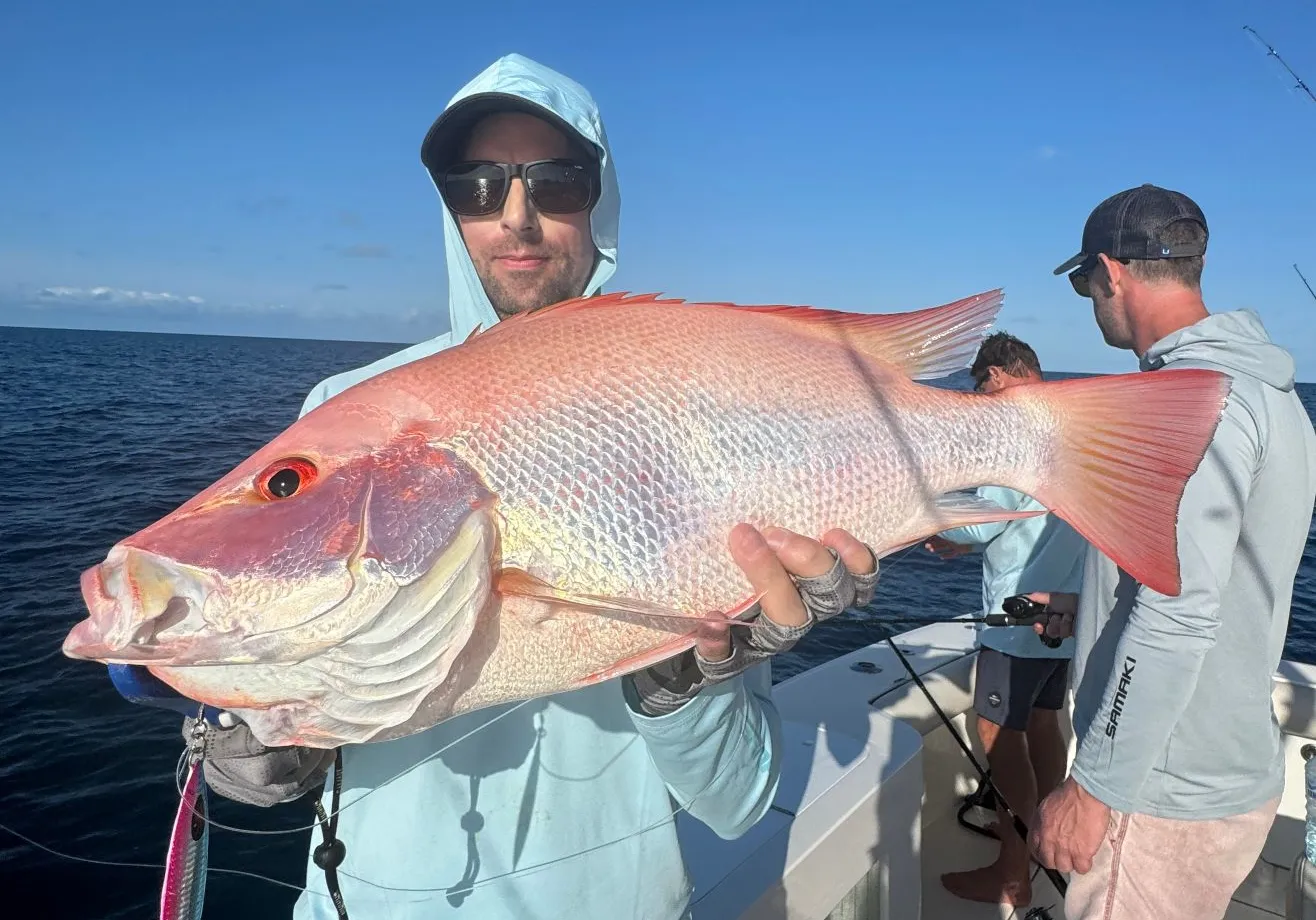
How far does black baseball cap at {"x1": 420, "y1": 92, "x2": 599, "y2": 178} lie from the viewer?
5.91ft

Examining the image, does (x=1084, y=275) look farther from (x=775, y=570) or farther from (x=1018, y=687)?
(x=775, y=570)

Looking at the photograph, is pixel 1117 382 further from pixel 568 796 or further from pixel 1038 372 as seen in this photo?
pixel 1038 372

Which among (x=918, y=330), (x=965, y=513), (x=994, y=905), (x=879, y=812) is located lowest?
(x=994, y=905)

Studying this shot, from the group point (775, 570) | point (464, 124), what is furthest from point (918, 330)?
point (464, 124)

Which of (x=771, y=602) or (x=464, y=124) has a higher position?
(x=464, y=124)

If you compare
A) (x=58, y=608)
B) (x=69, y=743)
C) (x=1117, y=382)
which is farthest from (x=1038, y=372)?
(x=58, y=608)

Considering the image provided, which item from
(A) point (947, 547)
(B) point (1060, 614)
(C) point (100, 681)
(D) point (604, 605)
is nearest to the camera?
(D) point (604, 605)

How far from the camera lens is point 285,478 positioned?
1247 millimetres

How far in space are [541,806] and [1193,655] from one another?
2.00m

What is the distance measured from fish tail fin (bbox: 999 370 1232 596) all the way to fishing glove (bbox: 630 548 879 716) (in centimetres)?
51

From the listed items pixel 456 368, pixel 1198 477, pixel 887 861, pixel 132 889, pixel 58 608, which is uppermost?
pixel 456 368

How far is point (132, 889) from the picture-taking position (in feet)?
15.6

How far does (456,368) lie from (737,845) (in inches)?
70.3

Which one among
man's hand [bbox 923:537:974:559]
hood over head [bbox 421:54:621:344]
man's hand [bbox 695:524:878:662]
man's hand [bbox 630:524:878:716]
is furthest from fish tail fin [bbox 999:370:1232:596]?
man's hand [bbox 923:537:974:559]
